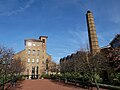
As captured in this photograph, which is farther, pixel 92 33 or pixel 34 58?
pixel 34 58

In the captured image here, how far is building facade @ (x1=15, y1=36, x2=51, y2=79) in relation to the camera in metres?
60.8

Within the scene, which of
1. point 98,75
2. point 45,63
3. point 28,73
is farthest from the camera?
point 45,63

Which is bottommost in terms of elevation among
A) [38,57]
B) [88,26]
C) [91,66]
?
[91,66]

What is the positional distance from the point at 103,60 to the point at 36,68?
43.2 meters

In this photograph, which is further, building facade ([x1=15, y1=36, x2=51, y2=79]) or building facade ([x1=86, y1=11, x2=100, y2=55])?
building facade ([x1=15, y1=36, x2=51, y2=79])

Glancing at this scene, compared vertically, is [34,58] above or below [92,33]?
below

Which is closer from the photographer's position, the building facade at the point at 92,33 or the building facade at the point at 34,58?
the building facade at the point at 92,33

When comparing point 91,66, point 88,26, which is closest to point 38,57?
point 88,26

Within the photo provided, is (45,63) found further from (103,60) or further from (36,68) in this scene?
(103,60)

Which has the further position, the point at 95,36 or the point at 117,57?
the point at 95,36

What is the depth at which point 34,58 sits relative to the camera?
62.0m

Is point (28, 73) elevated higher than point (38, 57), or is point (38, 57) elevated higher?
point (38, 57)

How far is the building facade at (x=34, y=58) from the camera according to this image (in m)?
60.8

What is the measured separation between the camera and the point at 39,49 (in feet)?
210
